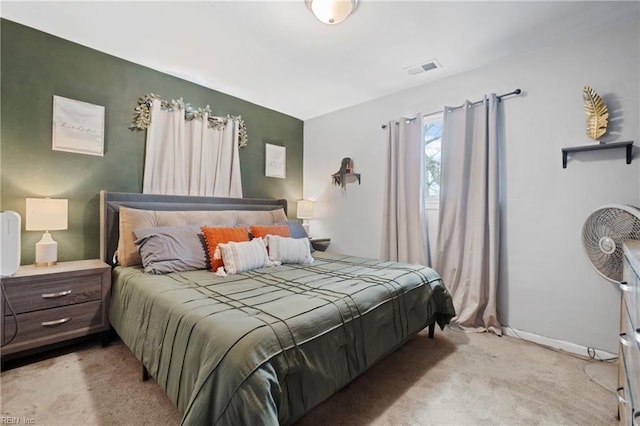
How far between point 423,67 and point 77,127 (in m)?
3.25

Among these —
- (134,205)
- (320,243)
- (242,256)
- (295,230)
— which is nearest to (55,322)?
(134,205)

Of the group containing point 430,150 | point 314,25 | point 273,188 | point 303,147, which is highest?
point 314,25

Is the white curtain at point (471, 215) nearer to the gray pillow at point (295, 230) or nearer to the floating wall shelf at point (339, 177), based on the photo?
the floating wall shelf at point (339, 177)

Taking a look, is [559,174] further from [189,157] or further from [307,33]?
[189,157]

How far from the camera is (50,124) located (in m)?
2.38

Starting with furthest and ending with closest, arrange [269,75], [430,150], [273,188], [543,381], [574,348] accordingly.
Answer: [273,188]
[430,150]
[269,75]
[574,348]
[543,381]

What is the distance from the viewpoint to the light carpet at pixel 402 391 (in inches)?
58.8

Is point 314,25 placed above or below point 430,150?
above

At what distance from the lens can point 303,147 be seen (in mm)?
4523

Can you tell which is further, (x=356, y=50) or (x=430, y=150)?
(x=430, y=150)

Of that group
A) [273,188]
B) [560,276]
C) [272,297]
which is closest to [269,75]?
[273,188]

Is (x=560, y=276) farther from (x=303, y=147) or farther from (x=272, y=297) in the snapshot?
(x=303, y=147)

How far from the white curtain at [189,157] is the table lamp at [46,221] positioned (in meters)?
0.74

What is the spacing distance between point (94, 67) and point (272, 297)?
8.88ft
